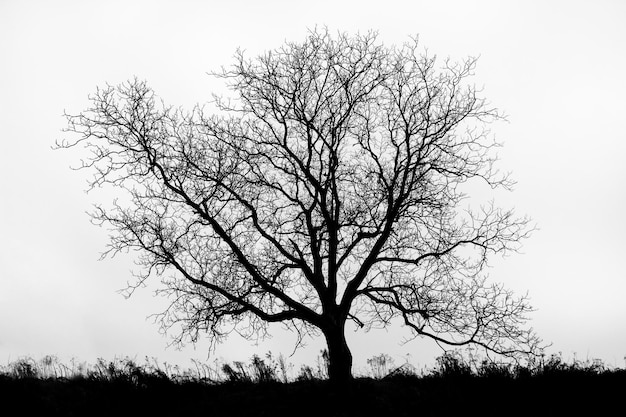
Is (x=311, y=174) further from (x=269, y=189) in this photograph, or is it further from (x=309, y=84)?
(x=309, y=84)

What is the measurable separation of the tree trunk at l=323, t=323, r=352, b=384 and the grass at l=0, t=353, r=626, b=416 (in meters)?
0.34

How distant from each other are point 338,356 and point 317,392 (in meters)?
1.24

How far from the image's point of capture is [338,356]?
1251cm

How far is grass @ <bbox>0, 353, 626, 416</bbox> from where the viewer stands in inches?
416

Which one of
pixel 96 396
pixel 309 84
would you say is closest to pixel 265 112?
pixel 309 84

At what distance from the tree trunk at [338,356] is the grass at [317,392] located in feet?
1.11

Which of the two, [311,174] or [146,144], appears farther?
[311,174]

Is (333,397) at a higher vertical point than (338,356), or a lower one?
lower

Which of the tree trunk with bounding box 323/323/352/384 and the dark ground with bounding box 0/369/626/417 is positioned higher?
the tree trunk with bounding box 323/323/352/384

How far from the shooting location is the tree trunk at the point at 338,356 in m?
12.2

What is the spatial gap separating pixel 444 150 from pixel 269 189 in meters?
4.95

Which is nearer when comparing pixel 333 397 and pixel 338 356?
pixel 333 397

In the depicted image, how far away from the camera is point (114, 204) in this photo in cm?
1317

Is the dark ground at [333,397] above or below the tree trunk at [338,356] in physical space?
below
